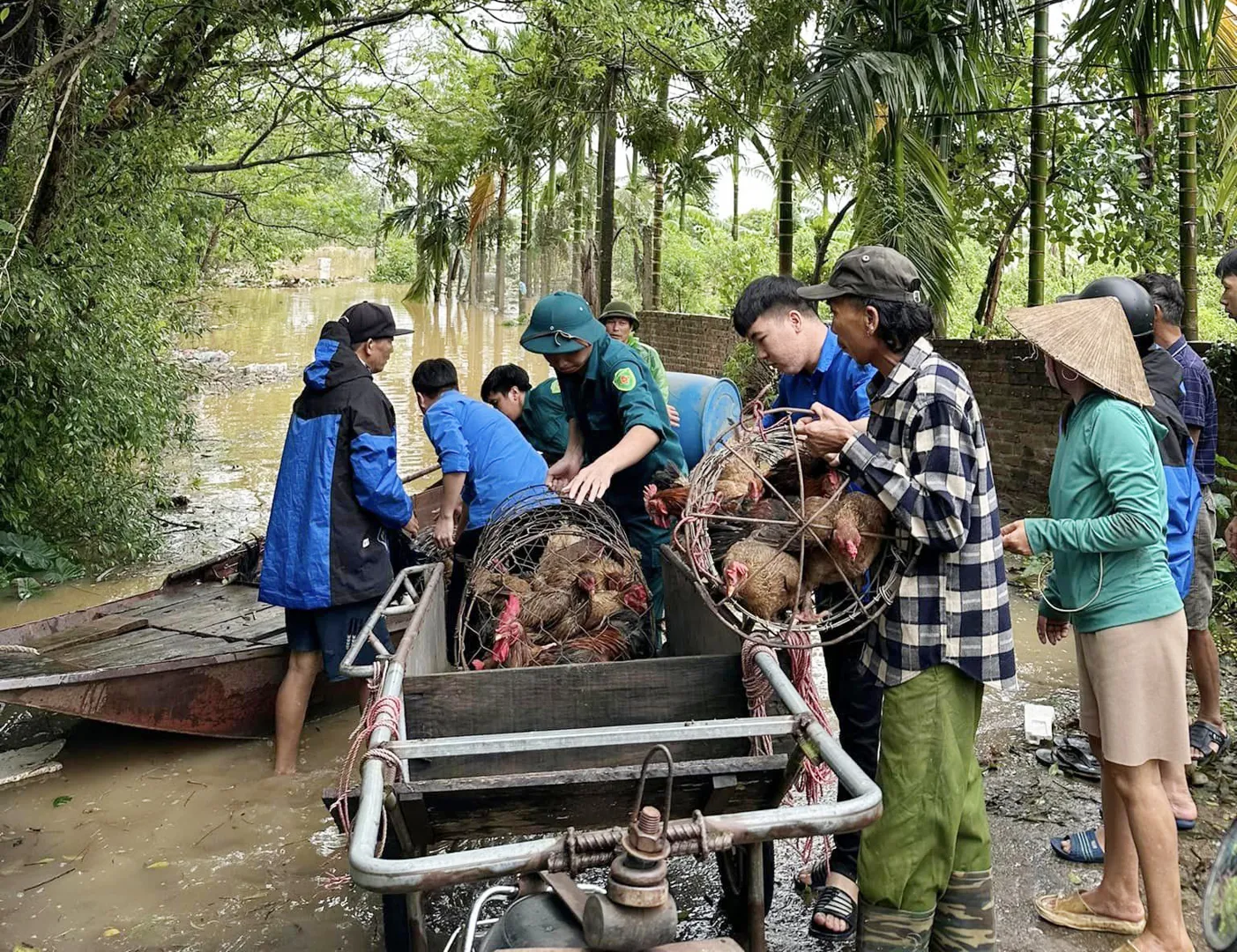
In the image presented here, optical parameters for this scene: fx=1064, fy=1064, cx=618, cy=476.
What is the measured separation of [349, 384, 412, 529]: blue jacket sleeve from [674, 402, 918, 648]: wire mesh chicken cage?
6.86 feet

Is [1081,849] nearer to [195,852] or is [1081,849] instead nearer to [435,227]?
[195,852]

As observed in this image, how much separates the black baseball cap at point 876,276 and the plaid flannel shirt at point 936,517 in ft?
0.52

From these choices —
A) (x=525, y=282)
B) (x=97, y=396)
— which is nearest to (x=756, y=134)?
(x=97, y=396)

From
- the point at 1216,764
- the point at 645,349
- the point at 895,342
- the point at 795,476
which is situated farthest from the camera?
the point at 645,349

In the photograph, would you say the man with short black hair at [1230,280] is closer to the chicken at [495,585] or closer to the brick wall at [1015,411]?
the chicken at [495,585]

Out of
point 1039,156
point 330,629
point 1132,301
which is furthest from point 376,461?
point 1039,156

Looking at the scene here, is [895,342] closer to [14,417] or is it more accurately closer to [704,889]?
[704,889]

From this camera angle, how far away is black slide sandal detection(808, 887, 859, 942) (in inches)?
137

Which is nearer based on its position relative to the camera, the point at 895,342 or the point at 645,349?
the point at 895,342

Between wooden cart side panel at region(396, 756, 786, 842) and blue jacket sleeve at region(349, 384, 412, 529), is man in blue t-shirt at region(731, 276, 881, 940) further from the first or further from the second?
blue jacket sleeve at region(349, 384, 412, 529)

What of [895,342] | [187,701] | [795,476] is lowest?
[187,701]

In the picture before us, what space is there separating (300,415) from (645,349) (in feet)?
9.41

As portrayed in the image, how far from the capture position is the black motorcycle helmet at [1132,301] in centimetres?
322

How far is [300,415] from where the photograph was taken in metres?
4.75
